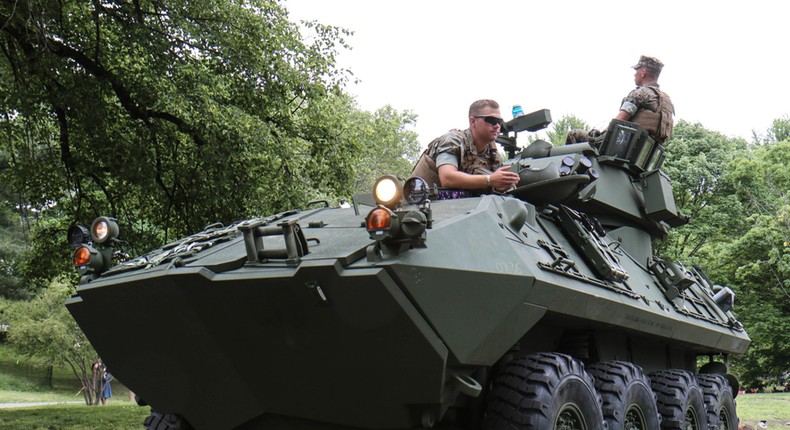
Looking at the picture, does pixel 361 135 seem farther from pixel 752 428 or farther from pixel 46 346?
pixel 46 346

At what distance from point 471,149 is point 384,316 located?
8.94 feet

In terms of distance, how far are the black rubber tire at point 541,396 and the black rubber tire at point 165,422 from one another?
219 cm

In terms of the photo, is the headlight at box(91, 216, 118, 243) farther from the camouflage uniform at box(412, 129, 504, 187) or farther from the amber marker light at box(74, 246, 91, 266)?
the camouflage uniform at box(412, 129, 504, 187)

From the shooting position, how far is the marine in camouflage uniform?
6.89 m

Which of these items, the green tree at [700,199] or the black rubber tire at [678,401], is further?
the green tree at [700,199]

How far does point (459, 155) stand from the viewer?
6910 mm

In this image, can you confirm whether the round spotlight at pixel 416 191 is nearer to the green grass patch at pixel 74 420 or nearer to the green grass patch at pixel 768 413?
the green grass patch at pixel 768 413

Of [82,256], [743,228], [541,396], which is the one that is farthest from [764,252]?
[82,256]

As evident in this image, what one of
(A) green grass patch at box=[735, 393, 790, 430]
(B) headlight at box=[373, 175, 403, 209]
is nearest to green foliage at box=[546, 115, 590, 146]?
(A) green grass patch at box=[735, 393, 790, 430]

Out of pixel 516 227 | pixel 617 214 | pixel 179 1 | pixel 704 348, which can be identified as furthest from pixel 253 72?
pixel 516 227

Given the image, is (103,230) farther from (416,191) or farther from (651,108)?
(651,108)

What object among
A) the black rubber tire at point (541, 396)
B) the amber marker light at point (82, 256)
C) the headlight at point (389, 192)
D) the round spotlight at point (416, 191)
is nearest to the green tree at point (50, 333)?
the amber marker light at point (82, 256)

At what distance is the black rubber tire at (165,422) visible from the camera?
20.5 ft

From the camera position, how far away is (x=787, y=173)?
27391 millimetres
